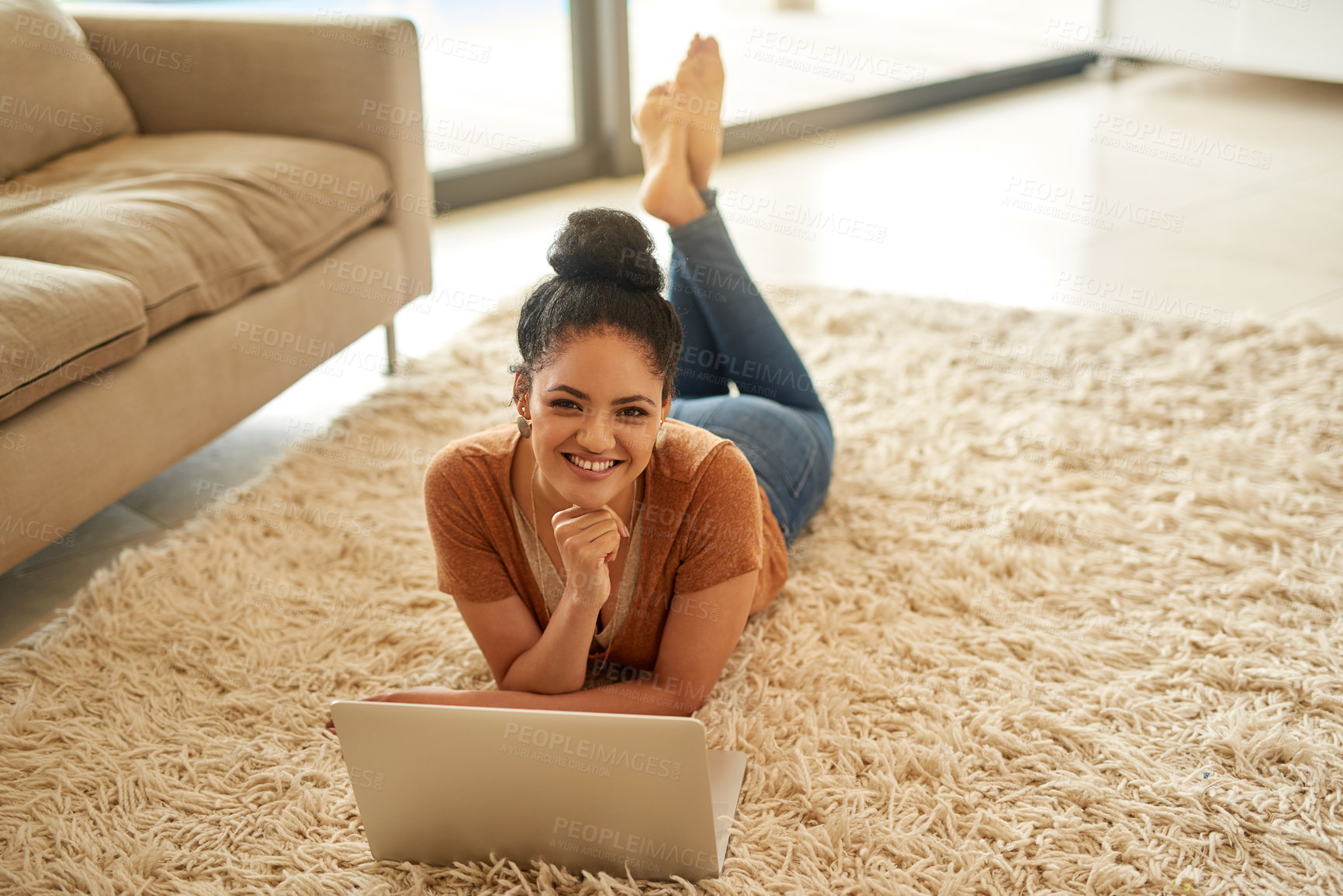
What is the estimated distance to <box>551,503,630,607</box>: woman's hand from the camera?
3.61ft

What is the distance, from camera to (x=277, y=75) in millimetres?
2127

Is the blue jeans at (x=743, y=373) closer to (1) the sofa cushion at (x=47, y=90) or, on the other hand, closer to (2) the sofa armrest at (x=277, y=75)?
(2) the sofa armrest at (x=277, y=75)

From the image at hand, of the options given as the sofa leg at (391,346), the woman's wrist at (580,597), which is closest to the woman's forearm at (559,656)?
the woman's wrist at (580,597)

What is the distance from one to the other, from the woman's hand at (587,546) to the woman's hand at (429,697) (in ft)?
0.63

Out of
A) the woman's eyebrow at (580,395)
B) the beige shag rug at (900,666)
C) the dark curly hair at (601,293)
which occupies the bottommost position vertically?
the beige shag rug at (900,666)

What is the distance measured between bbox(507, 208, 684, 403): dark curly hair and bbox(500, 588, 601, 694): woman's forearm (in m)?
0.26

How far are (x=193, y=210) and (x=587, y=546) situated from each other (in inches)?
42.2

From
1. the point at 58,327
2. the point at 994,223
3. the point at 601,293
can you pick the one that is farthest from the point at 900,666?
the point at 994,223

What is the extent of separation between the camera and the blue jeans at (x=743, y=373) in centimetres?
157

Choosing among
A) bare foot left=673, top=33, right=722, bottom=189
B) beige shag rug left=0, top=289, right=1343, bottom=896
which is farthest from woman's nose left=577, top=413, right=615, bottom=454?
bare foot left=673, top=33, right=722, bottom=189

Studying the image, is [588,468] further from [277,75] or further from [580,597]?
[277,75]

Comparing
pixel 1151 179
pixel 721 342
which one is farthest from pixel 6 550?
pixel 1151 179

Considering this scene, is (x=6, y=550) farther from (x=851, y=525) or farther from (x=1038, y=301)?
(x=1038, y=301)

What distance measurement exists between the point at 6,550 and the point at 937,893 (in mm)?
1174
